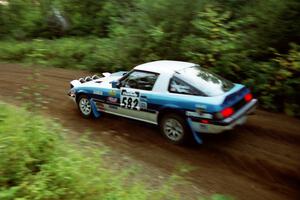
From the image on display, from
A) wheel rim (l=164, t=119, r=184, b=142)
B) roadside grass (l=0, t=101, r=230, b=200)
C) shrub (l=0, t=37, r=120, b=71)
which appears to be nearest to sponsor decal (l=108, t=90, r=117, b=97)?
wheel rim (l=164, t=119, r=184, b=142)

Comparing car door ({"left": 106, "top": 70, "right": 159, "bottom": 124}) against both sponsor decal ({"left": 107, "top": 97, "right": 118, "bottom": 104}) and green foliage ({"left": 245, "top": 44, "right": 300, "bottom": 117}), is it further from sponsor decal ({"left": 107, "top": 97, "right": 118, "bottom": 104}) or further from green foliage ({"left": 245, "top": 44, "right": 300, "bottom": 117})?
green foliage ({"left": 245, "top": 44, "right": 300, "bottom": 117})

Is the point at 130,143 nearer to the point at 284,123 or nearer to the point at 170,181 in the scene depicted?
the point at 170,181

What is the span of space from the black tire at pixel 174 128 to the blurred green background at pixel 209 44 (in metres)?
2.78

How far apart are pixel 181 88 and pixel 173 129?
897 millimetres

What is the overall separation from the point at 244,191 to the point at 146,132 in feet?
9.42

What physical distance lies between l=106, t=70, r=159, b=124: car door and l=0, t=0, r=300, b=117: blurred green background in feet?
6.54

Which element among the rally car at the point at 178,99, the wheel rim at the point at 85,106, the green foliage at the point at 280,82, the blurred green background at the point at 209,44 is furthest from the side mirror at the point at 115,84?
the green foliage at the point at 280,82

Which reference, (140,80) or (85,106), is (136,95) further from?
(85,106)

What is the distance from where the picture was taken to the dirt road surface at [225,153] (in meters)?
6.15

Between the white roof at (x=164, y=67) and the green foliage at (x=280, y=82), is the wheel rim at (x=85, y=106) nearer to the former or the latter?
the white roof at (x=164, y=67)

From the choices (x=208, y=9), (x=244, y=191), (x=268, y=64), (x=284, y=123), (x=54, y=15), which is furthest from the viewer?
(x=54, y=15)

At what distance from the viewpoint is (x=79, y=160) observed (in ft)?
16.9

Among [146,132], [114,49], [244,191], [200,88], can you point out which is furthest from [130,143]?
[114,49]

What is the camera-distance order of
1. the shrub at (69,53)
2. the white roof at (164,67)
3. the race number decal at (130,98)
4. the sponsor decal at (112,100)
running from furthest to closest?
the shrub at (69,53), the sponsor decal at (112,100), the race number decal at (130,98), the white roof at (164,67)
